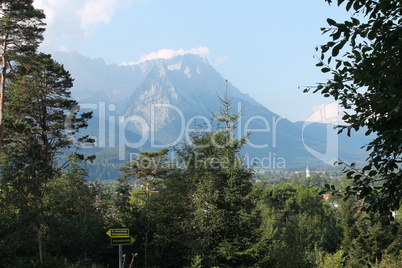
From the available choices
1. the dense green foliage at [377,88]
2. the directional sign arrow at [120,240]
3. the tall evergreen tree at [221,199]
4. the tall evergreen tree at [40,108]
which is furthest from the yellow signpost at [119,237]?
the dense green foliage at [377,88]

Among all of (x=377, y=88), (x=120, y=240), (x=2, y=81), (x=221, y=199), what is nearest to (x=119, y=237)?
(x=120, y=240)

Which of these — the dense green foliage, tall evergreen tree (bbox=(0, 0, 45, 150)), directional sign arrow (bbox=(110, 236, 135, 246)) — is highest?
tall evergreen tree (bbox=(0, 0, 45, 150))

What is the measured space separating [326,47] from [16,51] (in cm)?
2102

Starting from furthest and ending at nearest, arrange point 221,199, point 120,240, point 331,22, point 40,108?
1. point 40,108
2. point 221,199
3. point 120,240
4. point 331,22

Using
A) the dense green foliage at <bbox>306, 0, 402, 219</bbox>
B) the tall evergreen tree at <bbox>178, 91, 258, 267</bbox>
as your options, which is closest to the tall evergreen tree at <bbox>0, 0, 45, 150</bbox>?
the tall evergreen tree at <bbox>178, 91, 258, 267</bbox>

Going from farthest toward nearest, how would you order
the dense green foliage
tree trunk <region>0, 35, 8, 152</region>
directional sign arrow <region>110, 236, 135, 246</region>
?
tree trunk <region>0, 35, 8, 152</region>, directional sign arrow <region>110, 236, 135, 246</region>, the dense green foliage

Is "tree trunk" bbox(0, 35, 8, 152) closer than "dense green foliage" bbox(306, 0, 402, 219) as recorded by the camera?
No

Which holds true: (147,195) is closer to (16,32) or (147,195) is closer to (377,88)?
(16,32)

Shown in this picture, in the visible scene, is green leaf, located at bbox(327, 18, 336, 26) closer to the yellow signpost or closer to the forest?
the forest

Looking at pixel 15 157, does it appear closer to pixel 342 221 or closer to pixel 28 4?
pixel 28 4

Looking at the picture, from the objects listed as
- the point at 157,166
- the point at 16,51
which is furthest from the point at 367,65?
the point at 157,166

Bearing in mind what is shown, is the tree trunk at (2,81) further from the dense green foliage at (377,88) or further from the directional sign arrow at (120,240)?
the dense green foliage at (377,88)

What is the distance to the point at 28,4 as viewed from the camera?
21.7 meters

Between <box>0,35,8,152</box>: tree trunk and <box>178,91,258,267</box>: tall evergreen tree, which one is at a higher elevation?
<box>0,35,8,152</box>: tree trunk
